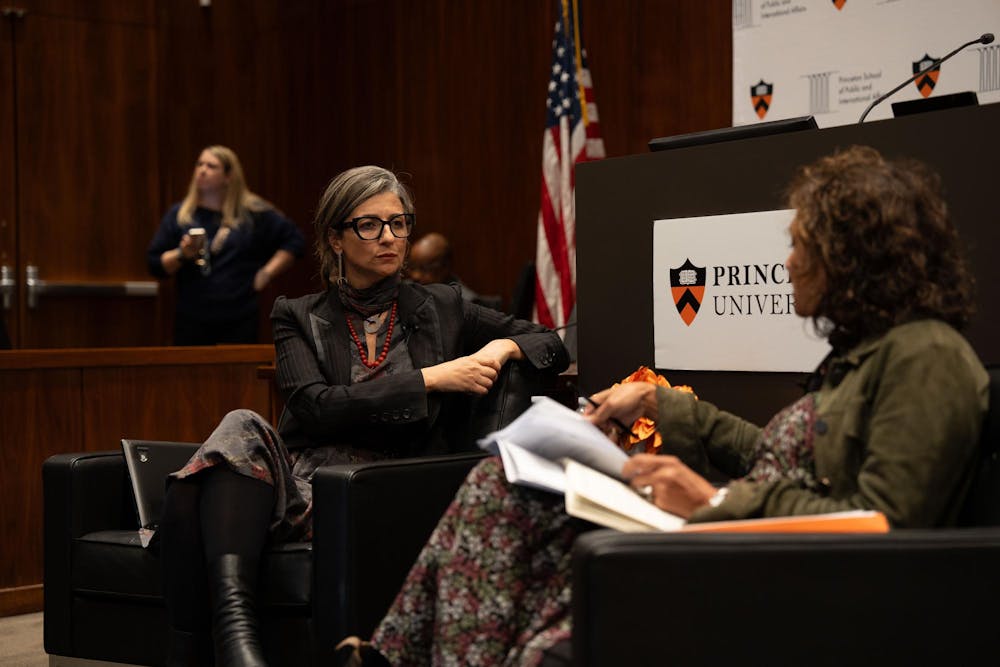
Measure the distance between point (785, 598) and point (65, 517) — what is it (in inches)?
78.1

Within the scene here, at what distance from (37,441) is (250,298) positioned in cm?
245

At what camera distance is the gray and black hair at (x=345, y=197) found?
2.91 meters

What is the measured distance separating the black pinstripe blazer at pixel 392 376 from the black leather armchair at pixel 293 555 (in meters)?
0.09

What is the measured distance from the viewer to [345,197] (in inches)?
115

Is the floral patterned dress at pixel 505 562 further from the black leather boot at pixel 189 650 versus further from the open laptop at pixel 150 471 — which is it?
the open laptop at pixel 150 471

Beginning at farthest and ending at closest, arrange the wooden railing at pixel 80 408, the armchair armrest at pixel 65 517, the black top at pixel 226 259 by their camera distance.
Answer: the black top at pixel 226 259 < the wooden railing at pixel 80 408 < the armchair armrest at pixel 65 517

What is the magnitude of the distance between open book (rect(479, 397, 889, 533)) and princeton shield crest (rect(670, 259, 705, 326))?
3.33 ft

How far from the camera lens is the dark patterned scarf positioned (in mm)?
2943

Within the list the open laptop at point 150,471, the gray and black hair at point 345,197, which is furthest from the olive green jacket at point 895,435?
the open laptop at point 150,471

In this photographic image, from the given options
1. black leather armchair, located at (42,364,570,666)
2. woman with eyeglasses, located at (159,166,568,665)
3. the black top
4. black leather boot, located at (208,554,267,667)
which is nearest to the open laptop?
black leather armchair, located at (42,364,570,666)

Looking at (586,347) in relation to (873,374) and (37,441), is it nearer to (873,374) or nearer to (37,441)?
(873,374)

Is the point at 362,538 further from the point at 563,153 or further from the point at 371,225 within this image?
the point at 563,153

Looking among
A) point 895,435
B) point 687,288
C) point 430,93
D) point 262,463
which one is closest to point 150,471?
point 262,463

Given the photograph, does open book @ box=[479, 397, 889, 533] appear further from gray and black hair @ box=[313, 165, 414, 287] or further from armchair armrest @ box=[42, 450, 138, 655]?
armchair armrest @ box=[42, 450, 138, 655]
